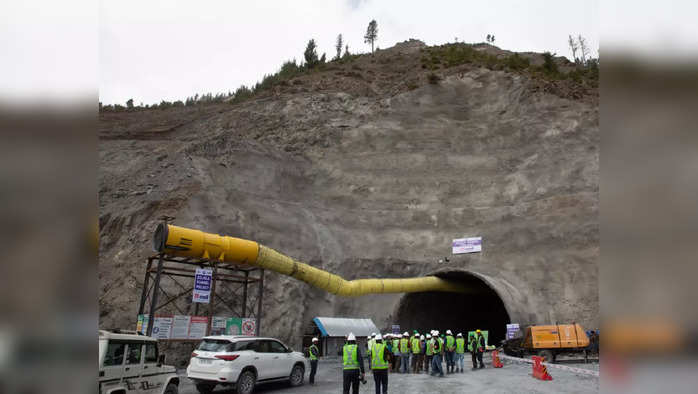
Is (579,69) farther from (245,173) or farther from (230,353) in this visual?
(230,353)

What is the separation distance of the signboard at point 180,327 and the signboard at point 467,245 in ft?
74.2

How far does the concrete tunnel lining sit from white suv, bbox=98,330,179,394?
2020cm

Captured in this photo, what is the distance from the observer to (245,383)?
14.0 m

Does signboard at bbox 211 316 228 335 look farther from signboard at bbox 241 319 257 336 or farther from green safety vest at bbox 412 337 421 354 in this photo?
green safety vest at bbox 412 337 421 354

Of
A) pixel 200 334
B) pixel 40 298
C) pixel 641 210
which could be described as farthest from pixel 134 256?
pixel 641 210

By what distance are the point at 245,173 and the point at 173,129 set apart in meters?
19.3

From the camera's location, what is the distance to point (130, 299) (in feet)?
73.9

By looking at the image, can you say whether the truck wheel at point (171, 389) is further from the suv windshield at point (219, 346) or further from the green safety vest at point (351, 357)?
the green safety vest at point (351, 357)

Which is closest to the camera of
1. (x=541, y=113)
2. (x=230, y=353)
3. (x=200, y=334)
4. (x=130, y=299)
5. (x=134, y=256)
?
(x=230, y=353)

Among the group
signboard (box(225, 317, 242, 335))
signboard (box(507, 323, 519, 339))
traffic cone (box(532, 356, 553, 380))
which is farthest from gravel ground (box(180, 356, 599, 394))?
signboard (box(507, 323, 519, 339))

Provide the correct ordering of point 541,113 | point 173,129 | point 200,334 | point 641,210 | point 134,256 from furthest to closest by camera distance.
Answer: point 173,129 → point 541,113 → point 134,256 → point 200,334 → point 641,210

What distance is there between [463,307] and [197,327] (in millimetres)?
25600

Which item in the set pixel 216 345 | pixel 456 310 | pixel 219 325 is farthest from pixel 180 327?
pixel 456 310

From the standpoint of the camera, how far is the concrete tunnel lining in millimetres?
28797
